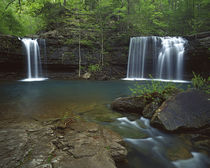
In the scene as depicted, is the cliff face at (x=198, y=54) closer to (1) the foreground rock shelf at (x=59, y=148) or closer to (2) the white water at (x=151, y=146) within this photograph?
(2) the white water at (x=151, y=146)

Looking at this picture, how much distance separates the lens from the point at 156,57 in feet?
58.5

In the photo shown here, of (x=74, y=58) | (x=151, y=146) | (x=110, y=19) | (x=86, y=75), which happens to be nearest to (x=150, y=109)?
(x=151, y=146)

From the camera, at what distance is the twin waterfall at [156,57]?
1669 cm

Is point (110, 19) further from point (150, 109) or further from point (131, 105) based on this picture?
point (150, 109)

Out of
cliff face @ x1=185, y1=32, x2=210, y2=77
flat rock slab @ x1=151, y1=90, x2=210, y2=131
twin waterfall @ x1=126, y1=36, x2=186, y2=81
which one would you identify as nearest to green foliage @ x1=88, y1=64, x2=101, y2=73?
twin waterfall @ x1=126, y1=36, x2=186, y2=81

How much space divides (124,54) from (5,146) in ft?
60.3

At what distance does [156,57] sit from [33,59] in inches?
637

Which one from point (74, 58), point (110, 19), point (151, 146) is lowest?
point (151, 146)

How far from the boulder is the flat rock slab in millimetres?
836

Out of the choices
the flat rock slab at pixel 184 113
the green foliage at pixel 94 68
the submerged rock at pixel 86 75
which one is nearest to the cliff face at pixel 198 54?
the green foliage at pixel 94 68

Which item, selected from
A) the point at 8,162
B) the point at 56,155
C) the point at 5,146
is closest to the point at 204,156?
the point at 56,155

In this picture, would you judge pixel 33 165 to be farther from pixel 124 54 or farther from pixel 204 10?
pixel 204 10

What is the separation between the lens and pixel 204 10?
17.6 m

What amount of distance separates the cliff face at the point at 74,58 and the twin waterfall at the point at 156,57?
86cm
